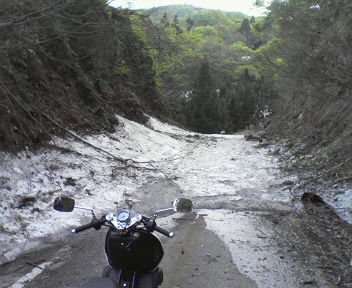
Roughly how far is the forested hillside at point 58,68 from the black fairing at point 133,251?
2.87 meters

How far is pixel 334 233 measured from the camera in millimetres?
5781

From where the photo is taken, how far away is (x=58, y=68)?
12227 millimetres

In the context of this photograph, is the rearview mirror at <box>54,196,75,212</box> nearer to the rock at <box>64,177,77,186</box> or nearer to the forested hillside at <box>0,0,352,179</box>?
the forested hillside at <box>0,0,352,179</box>

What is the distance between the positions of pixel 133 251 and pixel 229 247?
9.63 ft

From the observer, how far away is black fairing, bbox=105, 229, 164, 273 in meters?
2.59

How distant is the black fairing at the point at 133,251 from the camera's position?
259 cm

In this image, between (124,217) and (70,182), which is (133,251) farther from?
(70,182)

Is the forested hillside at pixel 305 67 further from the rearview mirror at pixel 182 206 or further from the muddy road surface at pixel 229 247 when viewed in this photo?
the rearview mirror at pixel 182 206

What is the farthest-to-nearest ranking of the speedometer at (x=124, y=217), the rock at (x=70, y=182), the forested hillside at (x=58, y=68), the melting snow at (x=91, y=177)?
the rock at (x=70, y=182) → the melting snow at (x=91, y=177) → the forested hillside at (x=58, y=68) → the speedometer at (x=124, y=217)

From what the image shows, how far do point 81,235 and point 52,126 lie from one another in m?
4.73

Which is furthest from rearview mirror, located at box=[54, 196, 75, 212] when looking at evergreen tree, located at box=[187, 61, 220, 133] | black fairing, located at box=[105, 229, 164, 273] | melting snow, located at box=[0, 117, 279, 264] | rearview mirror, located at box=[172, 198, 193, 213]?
evergreen tree, located at box=[187, 61, 220, 133]

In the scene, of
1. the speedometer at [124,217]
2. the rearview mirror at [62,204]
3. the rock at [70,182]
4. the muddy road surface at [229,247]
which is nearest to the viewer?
the speedometer at [124,217]

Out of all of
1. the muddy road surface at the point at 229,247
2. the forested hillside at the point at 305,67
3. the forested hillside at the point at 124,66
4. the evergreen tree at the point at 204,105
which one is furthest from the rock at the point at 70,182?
the evergreen tree at the point at 204,105

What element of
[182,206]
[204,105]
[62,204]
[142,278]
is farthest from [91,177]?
[204,105]
